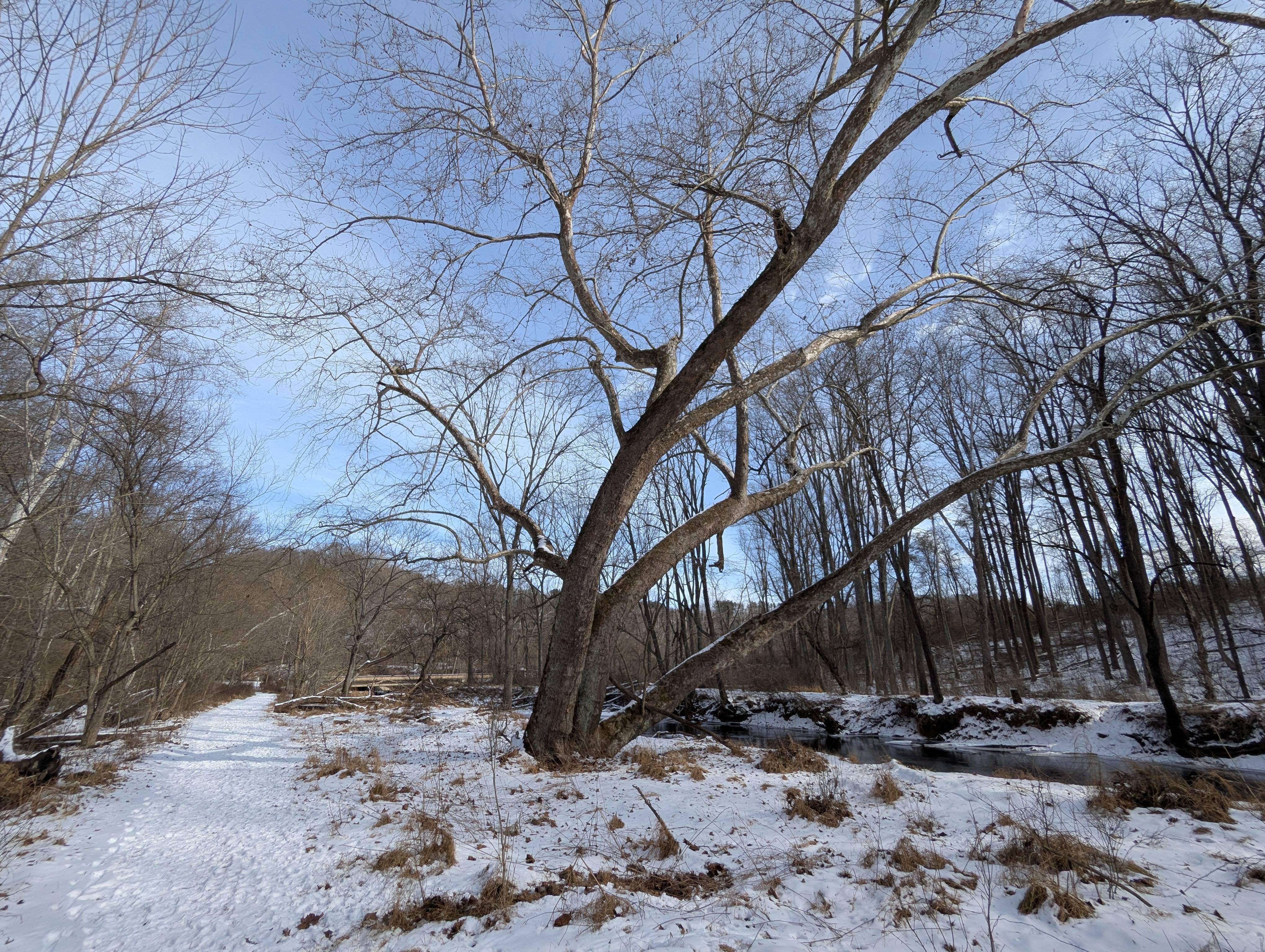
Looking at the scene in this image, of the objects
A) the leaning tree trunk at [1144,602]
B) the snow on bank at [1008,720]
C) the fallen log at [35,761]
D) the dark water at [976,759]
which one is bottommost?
the dark water at [976,759]

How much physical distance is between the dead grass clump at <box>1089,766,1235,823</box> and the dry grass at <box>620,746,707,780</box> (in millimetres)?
4065

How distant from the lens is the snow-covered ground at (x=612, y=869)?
2842mm

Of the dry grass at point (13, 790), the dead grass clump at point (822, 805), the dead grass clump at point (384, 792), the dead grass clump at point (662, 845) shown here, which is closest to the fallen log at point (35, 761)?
the dry grass at point (13, 790)

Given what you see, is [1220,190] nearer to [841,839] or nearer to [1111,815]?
[1111,815]

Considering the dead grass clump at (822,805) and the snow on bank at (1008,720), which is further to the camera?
the snow on bank at (1008,720)

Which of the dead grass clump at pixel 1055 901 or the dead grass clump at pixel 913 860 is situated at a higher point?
the dead grass clump at pixel 1055 901

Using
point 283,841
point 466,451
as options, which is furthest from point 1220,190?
point 283,841

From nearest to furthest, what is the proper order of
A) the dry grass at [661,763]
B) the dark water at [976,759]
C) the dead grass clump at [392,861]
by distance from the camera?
the dead grass clump at [392,861] < the dry grass at [661,763] < the dark water at [976,759]

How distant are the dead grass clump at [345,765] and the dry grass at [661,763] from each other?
340 cm

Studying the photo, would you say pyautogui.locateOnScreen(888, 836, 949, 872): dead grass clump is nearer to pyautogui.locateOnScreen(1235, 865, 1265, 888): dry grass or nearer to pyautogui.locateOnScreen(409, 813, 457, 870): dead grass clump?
pyautogui.locateOnScreen(1235, 865, 1265, 888): dry grass

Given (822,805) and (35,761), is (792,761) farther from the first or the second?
(35,761)

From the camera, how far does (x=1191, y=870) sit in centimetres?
366

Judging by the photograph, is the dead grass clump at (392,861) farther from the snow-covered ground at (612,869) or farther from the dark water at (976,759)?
the dark water at (976,759)

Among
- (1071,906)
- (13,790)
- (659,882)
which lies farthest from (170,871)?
(1071,906)
